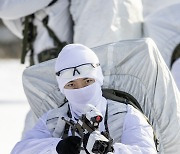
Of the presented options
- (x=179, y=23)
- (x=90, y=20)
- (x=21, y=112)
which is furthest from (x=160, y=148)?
(x=21, y=112)

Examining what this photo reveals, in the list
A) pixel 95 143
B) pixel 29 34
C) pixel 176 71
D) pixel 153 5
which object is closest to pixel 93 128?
pixel 95 143

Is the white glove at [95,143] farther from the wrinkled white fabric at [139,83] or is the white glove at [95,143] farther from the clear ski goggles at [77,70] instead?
the wrinkled white fabric at [139,83]

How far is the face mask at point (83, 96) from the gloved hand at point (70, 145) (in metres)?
0.40

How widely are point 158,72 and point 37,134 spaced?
80 centimetres

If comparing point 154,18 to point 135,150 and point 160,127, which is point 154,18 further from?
point 135,150

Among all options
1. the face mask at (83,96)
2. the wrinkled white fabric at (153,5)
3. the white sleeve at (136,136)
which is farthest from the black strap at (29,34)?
the white sleeve at (136,136)

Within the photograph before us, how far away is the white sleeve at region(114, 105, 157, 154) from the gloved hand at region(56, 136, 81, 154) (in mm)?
167

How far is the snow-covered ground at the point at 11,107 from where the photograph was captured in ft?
24.1

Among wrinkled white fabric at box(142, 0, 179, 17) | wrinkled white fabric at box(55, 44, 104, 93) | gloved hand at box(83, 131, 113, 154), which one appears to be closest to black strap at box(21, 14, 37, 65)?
wrinkled white fabric at box(142, 0, 179, 17)

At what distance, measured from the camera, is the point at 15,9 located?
5664 mm

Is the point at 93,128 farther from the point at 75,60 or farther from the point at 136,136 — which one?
the point at 75,60

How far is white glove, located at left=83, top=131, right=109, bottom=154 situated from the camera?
326 centimetres

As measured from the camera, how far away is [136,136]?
3668 mm

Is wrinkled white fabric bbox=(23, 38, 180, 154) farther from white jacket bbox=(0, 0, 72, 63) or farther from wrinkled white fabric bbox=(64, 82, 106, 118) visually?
white jacket bbox=(0, 0, 72, 63)
